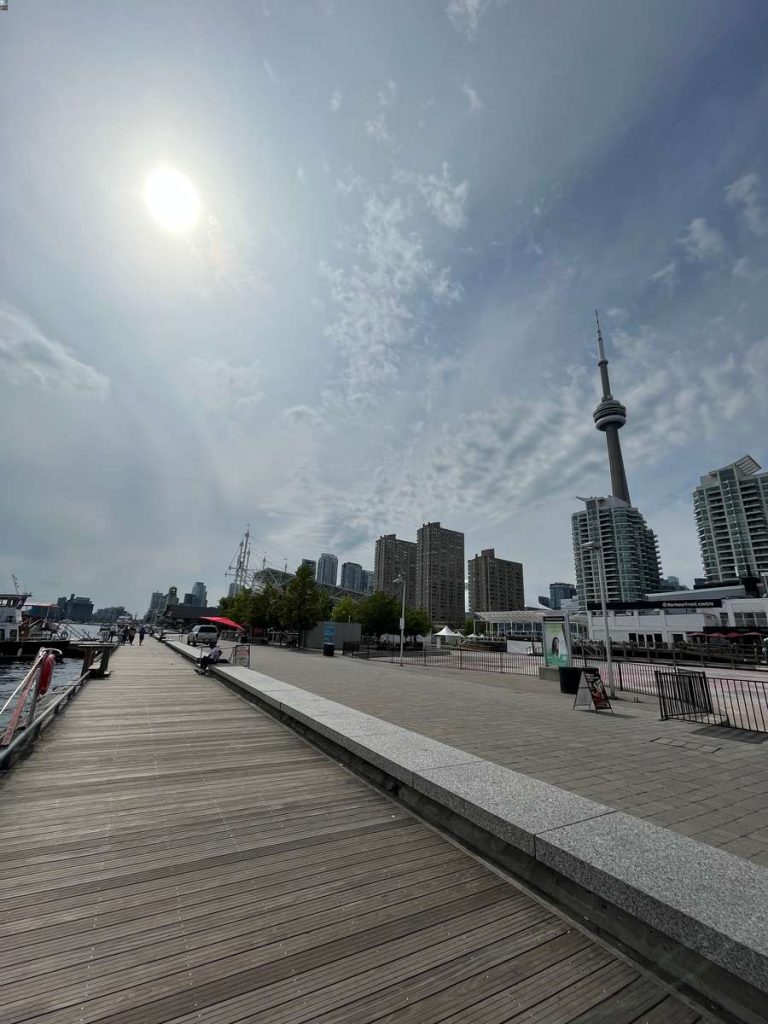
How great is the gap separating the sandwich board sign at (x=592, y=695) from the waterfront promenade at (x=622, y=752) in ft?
1.12

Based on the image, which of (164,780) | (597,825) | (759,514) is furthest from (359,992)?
(759,514)

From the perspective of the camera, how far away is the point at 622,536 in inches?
6427

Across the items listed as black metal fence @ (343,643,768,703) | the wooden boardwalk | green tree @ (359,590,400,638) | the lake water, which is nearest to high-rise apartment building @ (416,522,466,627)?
green tree @ (359,590,400,638)

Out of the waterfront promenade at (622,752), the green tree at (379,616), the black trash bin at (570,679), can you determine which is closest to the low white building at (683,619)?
the green tree at (379,616)

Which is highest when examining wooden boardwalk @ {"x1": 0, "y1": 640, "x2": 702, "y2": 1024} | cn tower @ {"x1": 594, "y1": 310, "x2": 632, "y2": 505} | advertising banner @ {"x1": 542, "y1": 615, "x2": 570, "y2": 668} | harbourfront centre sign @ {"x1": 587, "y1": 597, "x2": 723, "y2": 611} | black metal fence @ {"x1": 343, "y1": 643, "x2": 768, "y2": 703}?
cn tower @ {"x1": 594, "y1": 310, "x2": 632, "y2": 505}

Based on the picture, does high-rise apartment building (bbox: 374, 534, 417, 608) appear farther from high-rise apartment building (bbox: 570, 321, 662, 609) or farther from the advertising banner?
the advertising banner

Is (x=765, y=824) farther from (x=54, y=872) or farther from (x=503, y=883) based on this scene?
(x=54, y=872)

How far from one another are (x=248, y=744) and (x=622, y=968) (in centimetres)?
590

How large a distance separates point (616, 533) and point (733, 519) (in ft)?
115

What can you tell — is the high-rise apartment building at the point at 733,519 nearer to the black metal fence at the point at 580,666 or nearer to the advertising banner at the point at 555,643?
the black metal fence at the point at 580,666

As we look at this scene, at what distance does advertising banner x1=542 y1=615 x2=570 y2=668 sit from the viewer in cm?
1870

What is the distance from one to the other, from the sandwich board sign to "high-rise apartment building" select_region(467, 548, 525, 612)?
172227 mm

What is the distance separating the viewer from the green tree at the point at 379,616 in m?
59.8

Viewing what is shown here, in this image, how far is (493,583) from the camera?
181625 millimetres
